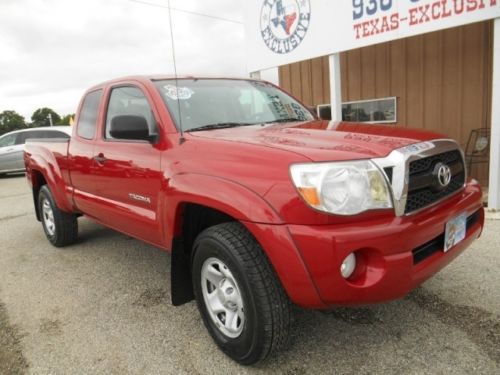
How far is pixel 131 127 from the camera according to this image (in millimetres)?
2816

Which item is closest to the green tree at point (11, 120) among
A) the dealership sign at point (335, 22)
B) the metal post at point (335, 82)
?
the dealership sign at point (335, 22)

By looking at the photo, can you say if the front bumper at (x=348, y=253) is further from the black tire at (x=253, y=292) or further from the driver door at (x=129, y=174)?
the driver door at (x=129, y=174)

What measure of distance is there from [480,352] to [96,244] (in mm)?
4039

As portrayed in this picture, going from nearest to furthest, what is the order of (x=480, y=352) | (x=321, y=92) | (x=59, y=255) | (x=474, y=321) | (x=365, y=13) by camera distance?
(x=480, y=352) → (x=474, y=321) → (x=59, y=255) → (x=365, y=13) → (x=321, y=92)

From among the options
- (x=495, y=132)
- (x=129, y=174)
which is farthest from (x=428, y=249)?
(x=495, y=132)

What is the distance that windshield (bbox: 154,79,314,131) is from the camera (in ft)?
9.93

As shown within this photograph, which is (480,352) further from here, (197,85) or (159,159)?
(197,85)

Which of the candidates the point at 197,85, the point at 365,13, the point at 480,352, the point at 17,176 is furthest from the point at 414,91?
the point at 17,176

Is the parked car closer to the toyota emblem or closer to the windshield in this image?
the windshield

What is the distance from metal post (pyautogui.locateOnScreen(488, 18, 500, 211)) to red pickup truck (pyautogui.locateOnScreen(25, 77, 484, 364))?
2939mm

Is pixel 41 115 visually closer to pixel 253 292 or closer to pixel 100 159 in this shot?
pixel 100 159

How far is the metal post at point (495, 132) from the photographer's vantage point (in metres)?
5.10

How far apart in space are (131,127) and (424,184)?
6.06ft

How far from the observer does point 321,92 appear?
900 cm
